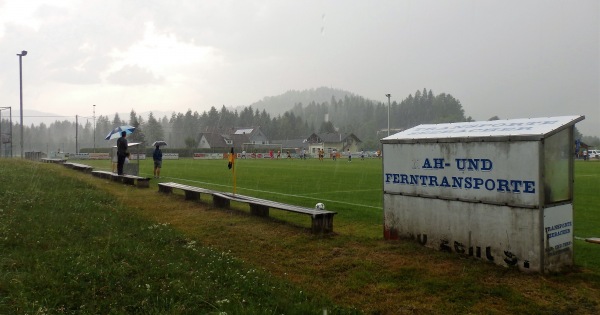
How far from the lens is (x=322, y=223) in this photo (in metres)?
8.03

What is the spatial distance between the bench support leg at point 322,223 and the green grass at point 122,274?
1.95 meters

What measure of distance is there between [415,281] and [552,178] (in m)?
2.17

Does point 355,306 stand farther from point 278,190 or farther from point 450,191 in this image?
point 278,190

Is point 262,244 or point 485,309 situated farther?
point 262,244

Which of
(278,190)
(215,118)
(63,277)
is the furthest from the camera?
(215,118)

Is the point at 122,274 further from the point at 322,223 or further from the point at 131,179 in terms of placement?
the point at 131,179

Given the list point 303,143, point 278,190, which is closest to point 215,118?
point 303,143

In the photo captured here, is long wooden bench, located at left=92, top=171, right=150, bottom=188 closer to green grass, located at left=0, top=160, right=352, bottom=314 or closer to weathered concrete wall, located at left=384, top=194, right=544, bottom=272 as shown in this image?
green grass, located at left=0, top=160, right=352, bottom=314

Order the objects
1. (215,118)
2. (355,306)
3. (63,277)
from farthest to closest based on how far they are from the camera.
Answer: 1. (215,118)
2. (63,277)
3. (355,306)

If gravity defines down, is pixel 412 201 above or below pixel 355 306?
above

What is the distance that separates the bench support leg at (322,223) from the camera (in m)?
7.96

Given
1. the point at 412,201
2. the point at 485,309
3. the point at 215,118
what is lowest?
the point at 485,309

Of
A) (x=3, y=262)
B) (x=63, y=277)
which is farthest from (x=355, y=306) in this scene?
(x=3, y=262)

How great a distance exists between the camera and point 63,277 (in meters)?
5.04
